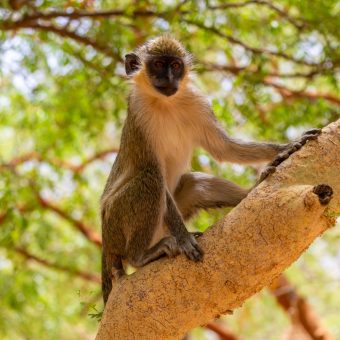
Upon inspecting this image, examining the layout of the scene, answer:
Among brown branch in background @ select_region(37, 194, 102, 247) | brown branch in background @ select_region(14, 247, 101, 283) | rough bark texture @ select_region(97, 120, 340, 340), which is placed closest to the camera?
rough bark texture @ select_region(97, 120, 340, 340)

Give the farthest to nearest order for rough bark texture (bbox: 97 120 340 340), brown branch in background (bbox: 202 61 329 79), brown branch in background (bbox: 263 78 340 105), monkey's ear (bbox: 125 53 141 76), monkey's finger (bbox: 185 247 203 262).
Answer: brown branch in background (bbox: 263 78 340 105), brown branch in background (bbox: 202 61 329 79), monkey's ear (bbox: 125 53 141 76), monkey's finger (bbox: 185 247 203 262), rough bark texture (bbox: 97 120 340 340)

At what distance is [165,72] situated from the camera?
5508mm

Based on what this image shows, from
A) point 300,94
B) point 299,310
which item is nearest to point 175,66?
point 300,94

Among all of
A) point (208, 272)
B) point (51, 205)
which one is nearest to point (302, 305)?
point (51, 205)

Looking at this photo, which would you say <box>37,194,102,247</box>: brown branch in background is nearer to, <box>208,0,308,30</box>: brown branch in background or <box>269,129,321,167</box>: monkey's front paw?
<box>208,0,308,30</box>: brown branch in background

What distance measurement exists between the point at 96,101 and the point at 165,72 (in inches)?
134

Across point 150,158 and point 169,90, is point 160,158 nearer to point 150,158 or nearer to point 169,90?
point 150,158

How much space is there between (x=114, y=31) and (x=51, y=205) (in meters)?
3.74

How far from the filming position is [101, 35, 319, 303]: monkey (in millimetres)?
4832

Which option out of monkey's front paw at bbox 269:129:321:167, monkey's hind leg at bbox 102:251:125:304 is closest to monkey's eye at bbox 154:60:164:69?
monkey's hind leg at bbox 102:251:125:304

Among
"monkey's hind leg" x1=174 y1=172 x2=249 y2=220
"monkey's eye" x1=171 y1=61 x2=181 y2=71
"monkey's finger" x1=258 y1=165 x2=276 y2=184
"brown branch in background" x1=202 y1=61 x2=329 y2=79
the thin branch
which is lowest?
"monkey's finger" x1=258 y1=165 x2=276 y2=184

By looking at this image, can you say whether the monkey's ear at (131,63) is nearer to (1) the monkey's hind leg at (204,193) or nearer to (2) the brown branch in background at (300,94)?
(1) the monkey's hind leg at (204,193)

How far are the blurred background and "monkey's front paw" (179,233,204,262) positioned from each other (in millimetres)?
1619

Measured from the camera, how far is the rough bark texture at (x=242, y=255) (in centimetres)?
358
